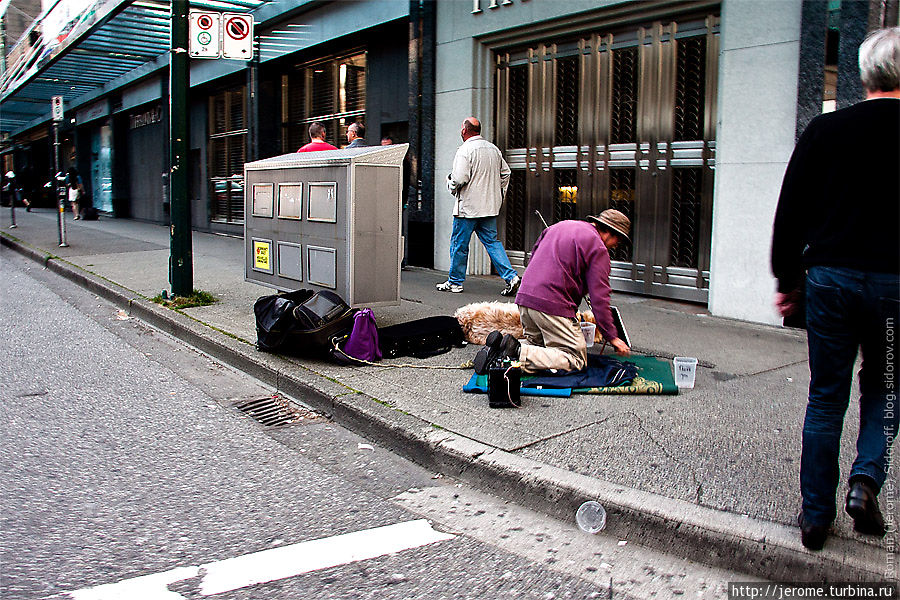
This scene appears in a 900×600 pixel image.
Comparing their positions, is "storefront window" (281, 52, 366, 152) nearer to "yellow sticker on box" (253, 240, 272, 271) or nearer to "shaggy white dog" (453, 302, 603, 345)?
"yellow sticker on box" (253, 240, 272, 271)

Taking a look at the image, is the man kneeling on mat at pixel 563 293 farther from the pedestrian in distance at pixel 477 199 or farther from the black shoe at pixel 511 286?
the pedestrian in distance at pixel 477 199

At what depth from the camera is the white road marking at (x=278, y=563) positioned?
113 inches

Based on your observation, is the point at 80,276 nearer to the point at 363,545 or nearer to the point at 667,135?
the point at 667,135

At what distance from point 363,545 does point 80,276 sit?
9198 millimetres

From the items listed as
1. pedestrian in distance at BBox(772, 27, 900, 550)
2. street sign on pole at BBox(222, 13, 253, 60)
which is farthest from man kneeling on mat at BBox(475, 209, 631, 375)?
street sign on pole at BBox(222, 13, 253, 60)

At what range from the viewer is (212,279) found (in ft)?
33.7

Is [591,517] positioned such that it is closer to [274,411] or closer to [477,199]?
[274,411]

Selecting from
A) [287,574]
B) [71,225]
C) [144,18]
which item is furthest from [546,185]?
[71,225]

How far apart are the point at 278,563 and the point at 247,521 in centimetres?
46

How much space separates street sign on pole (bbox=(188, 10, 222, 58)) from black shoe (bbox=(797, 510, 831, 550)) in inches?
284

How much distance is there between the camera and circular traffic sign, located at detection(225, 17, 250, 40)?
26.6ft

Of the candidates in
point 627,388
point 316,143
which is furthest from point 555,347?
point 316,143

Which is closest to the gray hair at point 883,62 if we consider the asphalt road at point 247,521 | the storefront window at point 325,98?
the asphalt road at point 247,521

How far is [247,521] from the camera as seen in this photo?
351 cm
